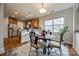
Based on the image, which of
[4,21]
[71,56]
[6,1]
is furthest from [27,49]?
[6,1]

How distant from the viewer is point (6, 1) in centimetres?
177

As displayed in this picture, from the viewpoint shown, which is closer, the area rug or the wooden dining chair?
the area rug

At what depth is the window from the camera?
1.82 metres

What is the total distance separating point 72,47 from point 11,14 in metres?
1.22

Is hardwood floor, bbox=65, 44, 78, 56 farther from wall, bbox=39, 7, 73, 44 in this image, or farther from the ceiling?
the ceiling

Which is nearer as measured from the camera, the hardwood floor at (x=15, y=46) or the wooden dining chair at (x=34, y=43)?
the hardwood floor at (x=15, y=46)

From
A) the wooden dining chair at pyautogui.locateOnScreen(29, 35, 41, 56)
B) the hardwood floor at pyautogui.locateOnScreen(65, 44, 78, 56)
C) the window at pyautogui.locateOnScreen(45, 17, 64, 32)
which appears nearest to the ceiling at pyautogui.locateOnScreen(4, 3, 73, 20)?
the window at pyautogui.locateOnScreen(45, 17, 64, 32)

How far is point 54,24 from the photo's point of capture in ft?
6.22

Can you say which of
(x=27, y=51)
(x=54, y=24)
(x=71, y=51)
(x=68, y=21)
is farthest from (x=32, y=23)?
(x=71, y=51)

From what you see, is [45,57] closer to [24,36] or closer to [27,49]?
[27,49]

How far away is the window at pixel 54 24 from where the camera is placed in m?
1.82

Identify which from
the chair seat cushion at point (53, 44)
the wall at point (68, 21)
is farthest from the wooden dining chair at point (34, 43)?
the wall at point (68, 21)

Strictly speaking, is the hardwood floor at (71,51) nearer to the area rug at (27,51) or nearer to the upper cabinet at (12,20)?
the area rug at (27,51)

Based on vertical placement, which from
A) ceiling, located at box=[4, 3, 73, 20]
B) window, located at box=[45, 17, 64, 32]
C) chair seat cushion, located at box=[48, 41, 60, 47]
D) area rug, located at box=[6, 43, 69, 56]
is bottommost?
area rug, located at box=[6, 43, 69, 56]
